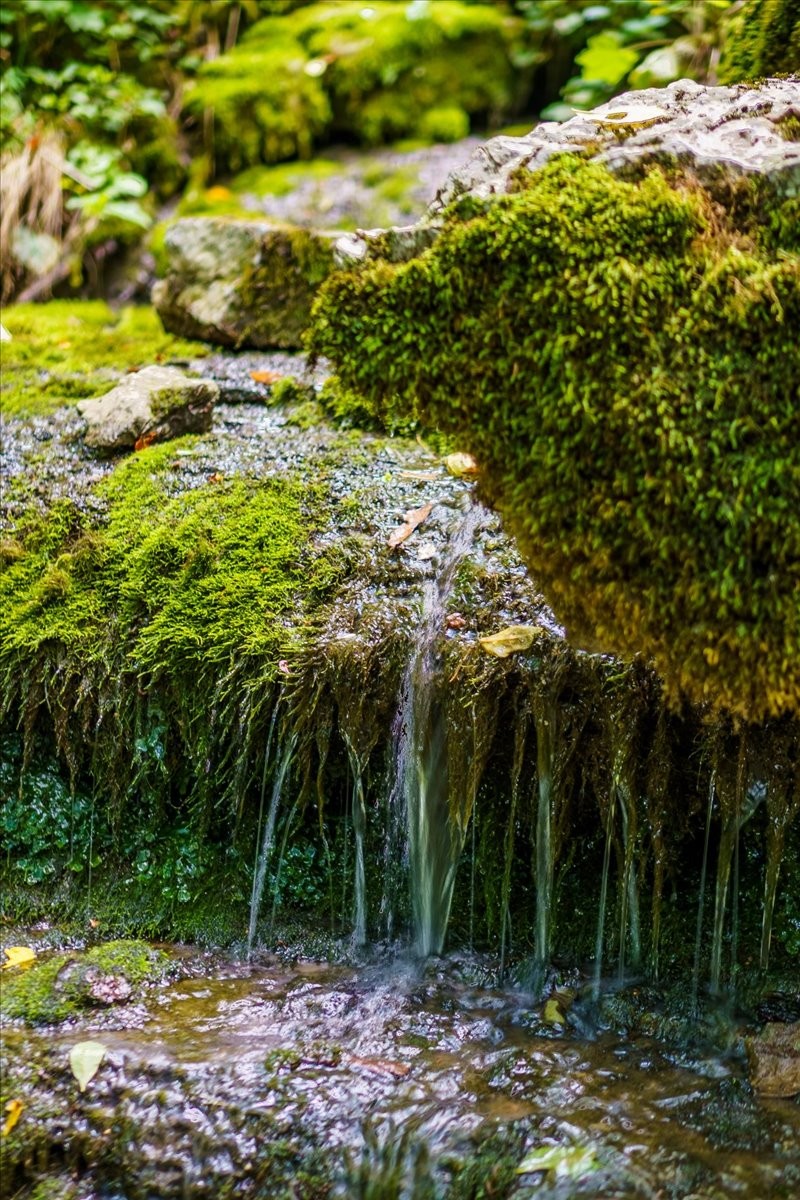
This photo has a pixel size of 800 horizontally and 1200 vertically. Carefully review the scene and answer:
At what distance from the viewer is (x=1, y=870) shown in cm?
333

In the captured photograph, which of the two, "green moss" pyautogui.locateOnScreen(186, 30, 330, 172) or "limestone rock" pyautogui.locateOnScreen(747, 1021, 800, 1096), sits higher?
"green moss" pyautogui.locateOnScreen(186, 30, 330, 172)

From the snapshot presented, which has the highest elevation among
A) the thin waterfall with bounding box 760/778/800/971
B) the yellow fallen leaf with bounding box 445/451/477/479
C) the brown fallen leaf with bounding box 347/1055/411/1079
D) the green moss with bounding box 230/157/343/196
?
the green moss with bounding box 230/157/343/196

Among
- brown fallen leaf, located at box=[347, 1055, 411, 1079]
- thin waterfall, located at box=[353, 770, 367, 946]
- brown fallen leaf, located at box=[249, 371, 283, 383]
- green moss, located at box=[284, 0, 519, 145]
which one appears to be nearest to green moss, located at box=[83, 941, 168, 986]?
thin waterfall, located at box=[353, 770, 367, 946]

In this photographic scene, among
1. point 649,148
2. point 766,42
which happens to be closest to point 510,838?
point 649,148

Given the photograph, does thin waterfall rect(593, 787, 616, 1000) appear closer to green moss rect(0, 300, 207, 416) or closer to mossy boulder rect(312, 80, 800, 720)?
mossy boulder rect(312, 80, 800, 720)

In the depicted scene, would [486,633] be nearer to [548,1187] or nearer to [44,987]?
[548,1187]

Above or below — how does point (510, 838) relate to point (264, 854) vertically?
above

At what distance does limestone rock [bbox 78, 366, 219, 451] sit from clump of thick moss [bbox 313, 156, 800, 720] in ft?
7.37

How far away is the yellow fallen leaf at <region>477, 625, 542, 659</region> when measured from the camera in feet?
9.08

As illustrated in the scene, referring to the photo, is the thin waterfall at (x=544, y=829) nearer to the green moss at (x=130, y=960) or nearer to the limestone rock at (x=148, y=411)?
the green moss at (x=130, y=960)

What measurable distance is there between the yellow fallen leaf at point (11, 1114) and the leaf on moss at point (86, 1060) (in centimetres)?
15

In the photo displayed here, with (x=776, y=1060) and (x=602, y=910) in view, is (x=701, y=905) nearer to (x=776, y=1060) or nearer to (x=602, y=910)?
(x=602, y=910)

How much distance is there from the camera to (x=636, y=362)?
1842 millimetres

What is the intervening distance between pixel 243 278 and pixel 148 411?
4.32 feet
